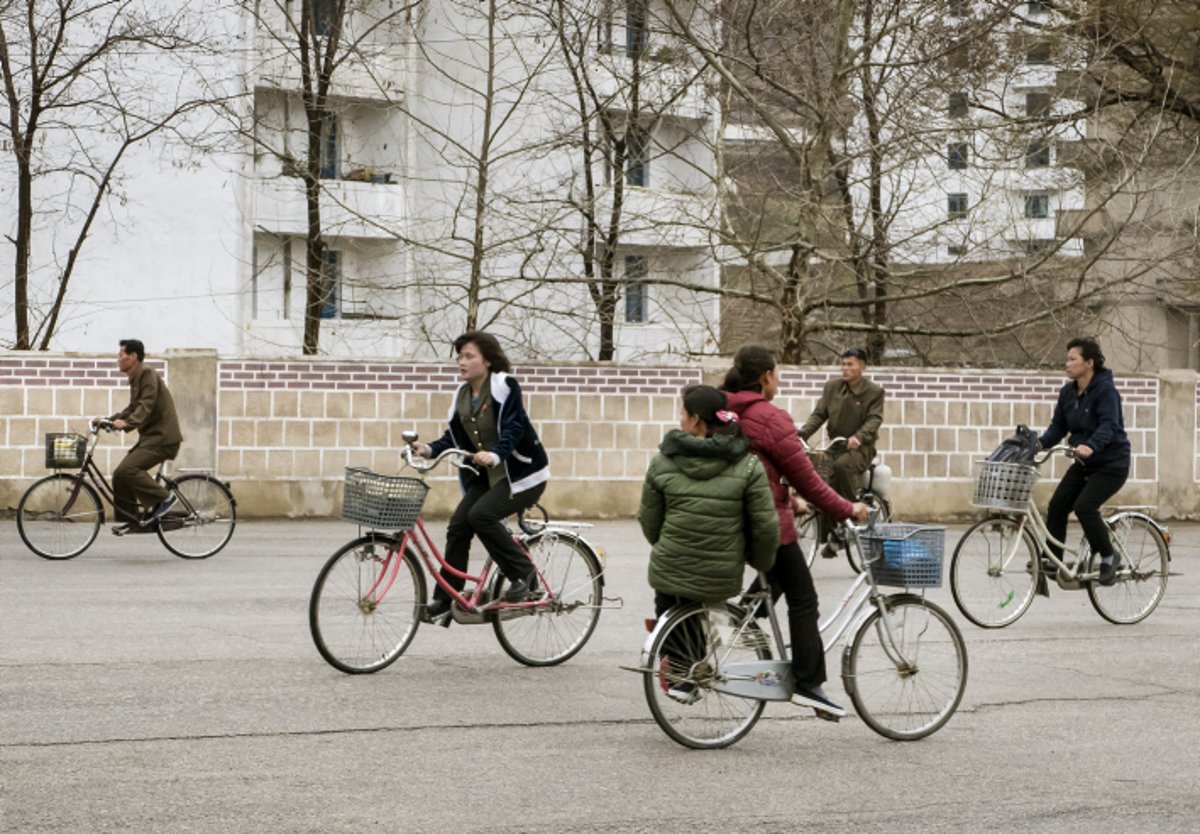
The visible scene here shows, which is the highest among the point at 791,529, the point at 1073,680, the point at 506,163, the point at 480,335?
the point at 506,163

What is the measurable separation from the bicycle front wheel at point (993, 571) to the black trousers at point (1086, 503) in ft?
0.99

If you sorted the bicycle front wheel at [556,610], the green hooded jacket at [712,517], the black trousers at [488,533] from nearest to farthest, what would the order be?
1. the green hooded jacket at [712,517]
2. the black trousers at [488,533]
3. the bicycle front wheel at [556,610]

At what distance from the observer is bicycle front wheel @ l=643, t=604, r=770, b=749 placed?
7.37m

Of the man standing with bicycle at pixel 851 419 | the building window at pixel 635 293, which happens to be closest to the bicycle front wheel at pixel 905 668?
the man standing with bicycle at pixel 851 419

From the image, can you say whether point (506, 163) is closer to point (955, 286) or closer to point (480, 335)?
point (955, 286)

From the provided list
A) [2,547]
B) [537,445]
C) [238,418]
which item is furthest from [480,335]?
[238,418]

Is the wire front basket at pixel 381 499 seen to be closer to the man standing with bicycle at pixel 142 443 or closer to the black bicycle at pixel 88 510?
the black bicycle at pixel 88 510

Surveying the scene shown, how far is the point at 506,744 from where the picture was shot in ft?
24.7

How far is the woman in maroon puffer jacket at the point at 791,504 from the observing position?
24.9 feet

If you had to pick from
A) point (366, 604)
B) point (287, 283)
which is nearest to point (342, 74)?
point (287, 283)

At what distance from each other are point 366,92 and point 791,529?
31631 millimetres

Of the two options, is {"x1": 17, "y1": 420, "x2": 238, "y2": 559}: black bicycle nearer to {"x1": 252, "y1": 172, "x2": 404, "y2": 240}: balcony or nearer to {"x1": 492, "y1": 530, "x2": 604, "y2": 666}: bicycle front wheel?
{"x1": 492, "y1": 530, "x2": 604, "y2": 666}: bicycle front wheel

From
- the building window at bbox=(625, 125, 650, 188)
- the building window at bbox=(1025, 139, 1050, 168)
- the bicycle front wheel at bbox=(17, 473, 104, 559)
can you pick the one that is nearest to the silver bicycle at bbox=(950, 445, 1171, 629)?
the bicycle front wheel at bbox=(17, 473, 104, 559)

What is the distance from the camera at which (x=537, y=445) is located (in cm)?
982
